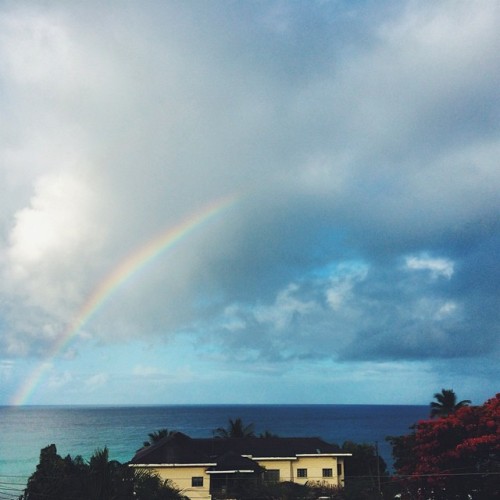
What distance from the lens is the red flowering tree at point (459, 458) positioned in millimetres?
30250

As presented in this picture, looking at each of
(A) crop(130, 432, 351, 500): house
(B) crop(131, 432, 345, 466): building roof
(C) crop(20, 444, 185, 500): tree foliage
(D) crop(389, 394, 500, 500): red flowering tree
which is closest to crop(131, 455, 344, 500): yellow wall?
(A) crop(130, 432, 351, 500): house

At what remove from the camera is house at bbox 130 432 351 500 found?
1623 inches

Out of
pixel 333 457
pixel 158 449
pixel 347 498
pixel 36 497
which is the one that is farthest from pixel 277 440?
pixel 36 497

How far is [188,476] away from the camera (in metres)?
41.8

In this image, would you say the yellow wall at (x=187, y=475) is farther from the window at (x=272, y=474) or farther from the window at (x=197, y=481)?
the window at (x=272, y=474)

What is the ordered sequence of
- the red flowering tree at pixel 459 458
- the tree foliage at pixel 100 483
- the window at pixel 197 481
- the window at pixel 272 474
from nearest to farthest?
the tree foliage at pixel 100 483, the red flowering tree at pixel 459 458, the window at pixel 197 481, the window at pixel 272 474

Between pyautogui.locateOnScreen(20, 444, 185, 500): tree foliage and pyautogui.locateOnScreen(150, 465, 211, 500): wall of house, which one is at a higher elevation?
pyautogui.locateOnScreen(20, 444, 185, 500): tree foliage

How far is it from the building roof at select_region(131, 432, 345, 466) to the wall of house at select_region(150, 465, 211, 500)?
493 mm

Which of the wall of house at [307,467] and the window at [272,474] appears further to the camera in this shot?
the wall of house at [307,467]

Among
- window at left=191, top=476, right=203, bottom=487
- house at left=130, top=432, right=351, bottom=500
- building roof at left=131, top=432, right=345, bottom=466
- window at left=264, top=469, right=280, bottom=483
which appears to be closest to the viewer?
house at left=130, top=432, right=351, bottom=500

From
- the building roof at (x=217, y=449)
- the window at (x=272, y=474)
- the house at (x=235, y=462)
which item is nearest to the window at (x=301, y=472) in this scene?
the house at (x=235, y=462)

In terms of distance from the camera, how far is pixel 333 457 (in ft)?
152

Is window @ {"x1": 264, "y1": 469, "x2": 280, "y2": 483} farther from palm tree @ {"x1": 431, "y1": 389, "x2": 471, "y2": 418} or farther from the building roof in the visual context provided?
palm tree @ {"x1": 431, "y1": 389, "x2": 471, "y2": 418}

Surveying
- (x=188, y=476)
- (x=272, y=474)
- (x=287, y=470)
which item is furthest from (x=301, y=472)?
(x=188, y=476)
